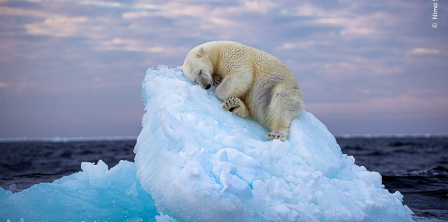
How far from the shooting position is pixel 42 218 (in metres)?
4.22

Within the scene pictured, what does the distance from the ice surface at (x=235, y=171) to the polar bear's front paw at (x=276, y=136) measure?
14 cm

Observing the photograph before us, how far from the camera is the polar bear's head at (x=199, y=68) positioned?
5.63 m

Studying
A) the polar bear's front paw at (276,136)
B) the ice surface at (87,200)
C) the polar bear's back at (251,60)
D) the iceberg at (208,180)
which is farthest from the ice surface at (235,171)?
the ice surface at (87,200)

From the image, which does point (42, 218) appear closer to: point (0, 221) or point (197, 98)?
point (0, 221)

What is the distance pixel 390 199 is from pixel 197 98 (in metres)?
2.97

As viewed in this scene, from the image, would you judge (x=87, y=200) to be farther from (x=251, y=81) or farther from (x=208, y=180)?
(x=251, y=81)

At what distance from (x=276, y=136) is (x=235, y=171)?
1.61 metres

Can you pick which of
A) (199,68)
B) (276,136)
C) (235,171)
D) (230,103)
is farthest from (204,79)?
(235,171)

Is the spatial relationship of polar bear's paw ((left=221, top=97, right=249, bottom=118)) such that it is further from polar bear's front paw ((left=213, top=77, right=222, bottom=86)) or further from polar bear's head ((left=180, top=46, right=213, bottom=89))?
polar bear's front paw ((left=213, top=77, right=222, bottom=86))

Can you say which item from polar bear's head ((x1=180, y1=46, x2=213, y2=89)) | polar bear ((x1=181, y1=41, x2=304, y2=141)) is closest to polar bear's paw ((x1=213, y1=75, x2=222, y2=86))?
polar bear ((x1=181, y1=41, x2=304, y2=141))

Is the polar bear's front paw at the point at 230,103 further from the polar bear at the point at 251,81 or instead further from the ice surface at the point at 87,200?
the ice surface at the point at 87,200

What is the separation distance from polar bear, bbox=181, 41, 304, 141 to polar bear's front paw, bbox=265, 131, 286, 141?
0.33ft

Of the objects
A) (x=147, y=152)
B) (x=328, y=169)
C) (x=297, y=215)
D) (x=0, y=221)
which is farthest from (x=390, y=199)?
(x=0, y=221)

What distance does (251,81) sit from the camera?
18.5 ft
